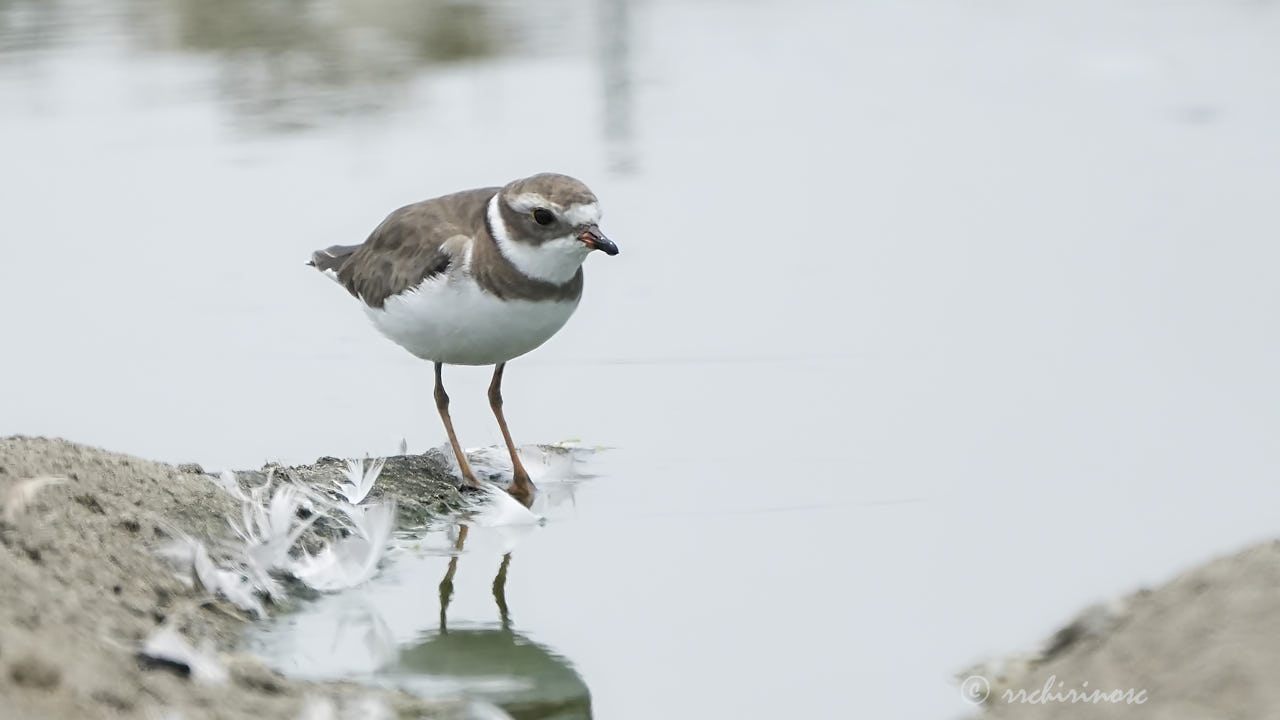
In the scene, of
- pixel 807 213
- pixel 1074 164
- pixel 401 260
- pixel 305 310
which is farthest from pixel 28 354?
pixel 1074 164

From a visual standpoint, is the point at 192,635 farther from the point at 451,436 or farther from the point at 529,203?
the point at 529,203

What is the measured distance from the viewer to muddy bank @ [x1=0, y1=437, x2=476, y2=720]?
350 centimetres

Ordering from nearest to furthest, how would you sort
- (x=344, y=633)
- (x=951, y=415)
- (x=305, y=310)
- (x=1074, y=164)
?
(x=344, y=633), (x=951, y=415), (x=305, y=310), (x=1074, y=164)

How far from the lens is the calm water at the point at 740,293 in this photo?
16.7 feet

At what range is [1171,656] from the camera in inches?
145

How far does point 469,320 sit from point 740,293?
2.37 meters

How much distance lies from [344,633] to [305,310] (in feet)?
11.6

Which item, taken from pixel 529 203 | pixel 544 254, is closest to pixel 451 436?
pixel 544 254

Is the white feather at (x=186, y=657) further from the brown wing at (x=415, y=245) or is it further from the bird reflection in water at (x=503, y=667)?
the brown wing at (x=415, y=245)

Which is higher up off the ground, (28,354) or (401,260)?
(401,260)

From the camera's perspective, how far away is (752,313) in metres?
7.60

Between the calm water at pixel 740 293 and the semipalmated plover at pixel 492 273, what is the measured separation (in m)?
0.63

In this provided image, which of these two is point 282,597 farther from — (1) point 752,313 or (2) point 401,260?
(1) point 752,313

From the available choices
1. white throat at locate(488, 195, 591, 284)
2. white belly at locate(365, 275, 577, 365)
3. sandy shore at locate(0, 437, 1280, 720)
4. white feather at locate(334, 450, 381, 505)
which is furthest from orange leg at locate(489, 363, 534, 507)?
Result: sandy shore at locate(0, 437, 1280, 720)
